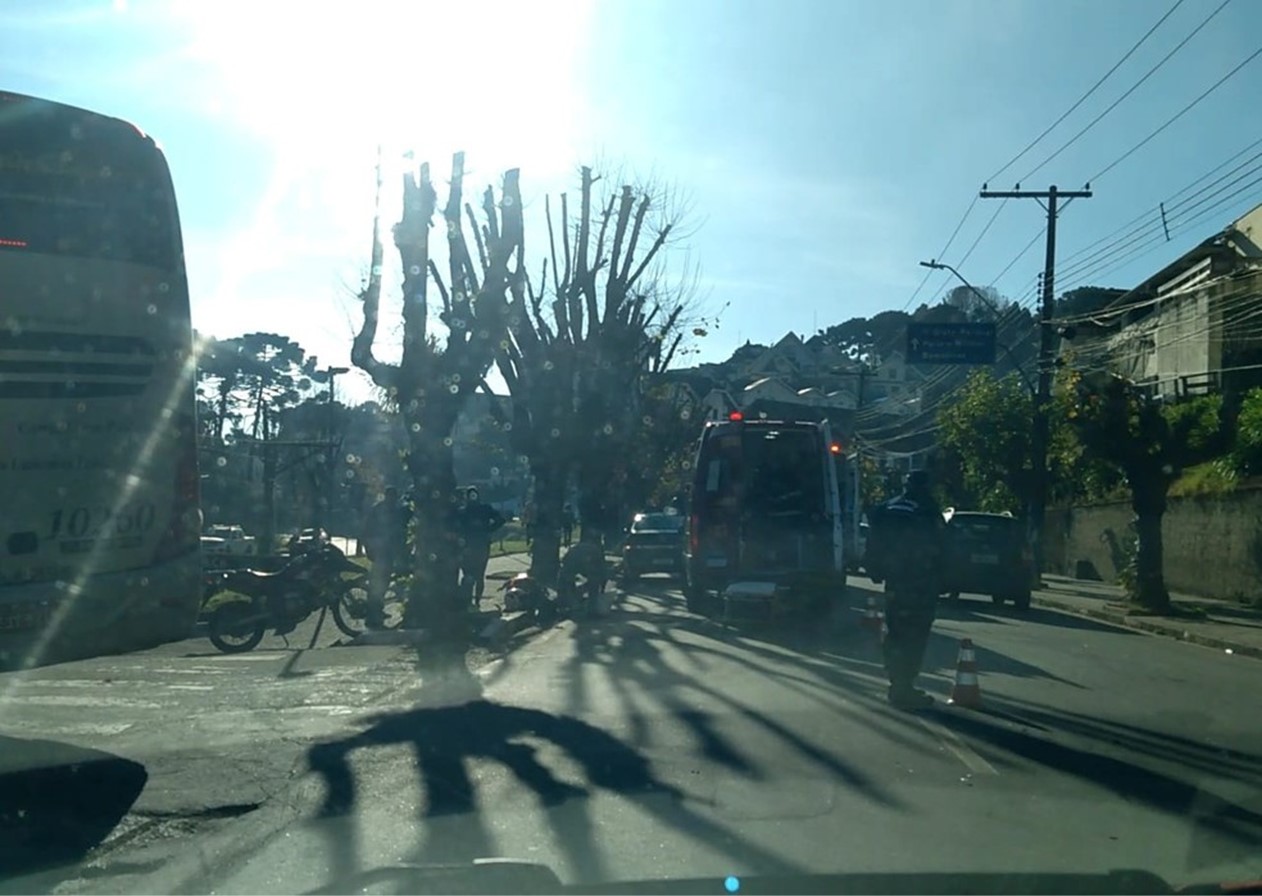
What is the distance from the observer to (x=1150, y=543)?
22656 mm

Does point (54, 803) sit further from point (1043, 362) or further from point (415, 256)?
point (1043, 362)

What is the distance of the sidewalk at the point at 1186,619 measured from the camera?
1804 centimetres

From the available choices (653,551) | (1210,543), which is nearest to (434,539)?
(653,551)

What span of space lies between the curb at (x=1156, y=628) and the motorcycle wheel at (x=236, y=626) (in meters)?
12.2

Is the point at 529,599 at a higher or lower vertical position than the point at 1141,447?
lower

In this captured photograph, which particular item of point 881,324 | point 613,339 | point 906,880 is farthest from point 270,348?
point 881,324

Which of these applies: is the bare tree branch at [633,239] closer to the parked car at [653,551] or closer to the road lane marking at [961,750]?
the parked car at [653,551]

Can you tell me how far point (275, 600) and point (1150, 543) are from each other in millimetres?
13908

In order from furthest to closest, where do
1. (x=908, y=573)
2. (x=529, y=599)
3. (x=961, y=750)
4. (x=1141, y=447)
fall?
1. (x=1141, y=447)
2. (x=529, y=599)
3. (x=908, y=573)
4. (x=961, y=750)

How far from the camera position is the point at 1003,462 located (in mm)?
41000

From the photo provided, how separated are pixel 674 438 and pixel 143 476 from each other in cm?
4084

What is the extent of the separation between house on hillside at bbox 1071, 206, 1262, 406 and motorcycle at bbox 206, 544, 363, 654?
19295 millimetres

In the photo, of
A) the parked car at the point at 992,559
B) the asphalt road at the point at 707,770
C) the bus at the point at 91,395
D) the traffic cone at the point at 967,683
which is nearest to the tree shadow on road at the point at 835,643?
the asphalt road at the point at 707,770

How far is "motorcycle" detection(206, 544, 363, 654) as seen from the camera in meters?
17.7
